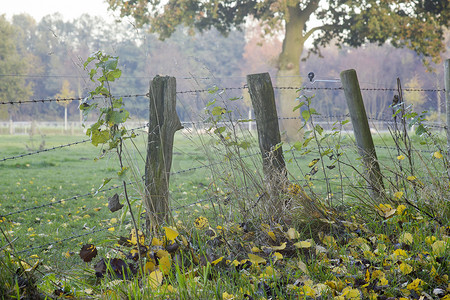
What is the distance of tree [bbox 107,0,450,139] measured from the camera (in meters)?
14.5

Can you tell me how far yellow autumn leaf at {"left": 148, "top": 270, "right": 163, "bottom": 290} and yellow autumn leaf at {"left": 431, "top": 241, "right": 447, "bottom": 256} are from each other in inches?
59.1

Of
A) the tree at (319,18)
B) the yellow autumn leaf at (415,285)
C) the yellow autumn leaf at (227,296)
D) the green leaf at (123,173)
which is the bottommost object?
the yellow autumn leaf at (415,285)

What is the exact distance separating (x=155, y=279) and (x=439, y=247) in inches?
61.6

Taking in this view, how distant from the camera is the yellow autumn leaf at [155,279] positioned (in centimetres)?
222

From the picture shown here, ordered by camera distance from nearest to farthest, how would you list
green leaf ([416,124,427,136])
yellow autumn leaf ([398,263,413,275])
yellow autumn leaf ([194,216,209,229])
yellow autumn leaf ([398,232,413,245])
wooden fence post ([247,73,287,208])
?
yellow autumn leaf ([398,263,413,275]) → yellow autumn leaf ([398,232,413,245]) → yellow autumn leaf ([194,216,209,229]) → green leaf ([416,124,427,136]) → wooden fence post ([247,73,287,208])

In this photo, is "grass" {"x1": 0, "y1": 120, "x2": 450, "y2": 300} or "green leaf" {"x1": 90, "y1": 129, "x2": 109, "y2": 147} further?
"green leaf" {"x1": 90, "y1": 129, "x2": 109, "y2": 147}

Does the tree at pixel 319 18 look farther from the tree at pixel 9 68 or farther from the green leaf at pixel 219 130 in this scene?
the tree at pixel 9 68

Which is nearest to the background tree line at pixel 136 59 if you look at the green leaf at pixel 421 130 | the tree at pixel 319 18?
the tree at pixel 319 18

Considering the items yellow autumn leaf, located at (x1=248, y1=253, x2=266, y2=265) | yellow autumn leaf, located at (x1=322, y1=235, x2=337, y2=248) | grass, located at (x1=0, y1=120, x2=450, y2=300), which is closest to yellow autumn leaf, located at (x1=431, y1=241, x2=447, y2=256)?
grass, located at (x1=0, y1=120, x2=450, y2=300)

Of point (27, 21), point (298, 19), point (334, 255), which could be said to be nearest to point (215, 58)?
point (27, 21)

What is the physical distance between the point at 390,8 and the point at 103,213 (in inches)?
491

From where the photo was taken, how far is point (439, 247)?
257cm

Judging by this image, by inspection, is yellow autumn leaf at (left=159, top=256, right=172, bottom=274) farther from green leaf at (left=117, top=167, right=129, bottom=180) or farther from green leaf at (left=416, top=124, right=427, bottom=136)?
green leaf at (left=416, top=124, right=427, bottom=136)

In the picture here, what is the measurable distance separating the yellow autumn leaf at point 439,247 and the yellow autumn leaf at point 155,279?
4.92 ft
